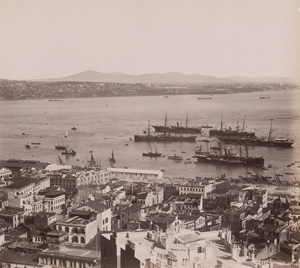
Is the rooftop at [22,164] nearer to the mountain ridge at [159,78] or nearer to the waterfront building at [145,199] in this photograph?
the mountain ridge at [159,78]

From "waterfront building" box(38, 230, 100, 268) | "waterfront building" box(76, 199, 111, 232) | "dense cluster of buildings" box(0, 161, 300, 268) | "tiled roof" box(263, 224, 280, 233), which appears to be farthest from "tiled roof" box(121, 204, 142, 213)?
"tiled roof" box(263, 224, 280, 233)

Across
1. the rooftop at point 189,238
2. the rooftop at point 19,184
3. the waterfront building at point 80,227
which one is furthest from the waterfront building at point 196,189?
the rooftop at point 19,184

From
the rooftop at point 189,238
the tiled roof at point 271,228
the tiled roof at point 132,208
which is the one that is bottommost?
the rooftop at point 189,238

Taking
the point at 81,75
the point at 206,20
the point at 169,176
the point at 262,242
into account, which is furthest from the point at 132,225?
the point at 206,20

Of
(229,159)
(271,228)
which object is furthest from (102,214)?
(271,228)

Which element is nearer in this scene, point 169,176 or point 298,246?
point 298,246

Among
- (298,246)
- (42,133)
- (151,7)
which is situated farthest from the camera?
(42,133)

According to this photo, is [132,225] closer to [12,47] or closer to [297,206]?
[297,206]
